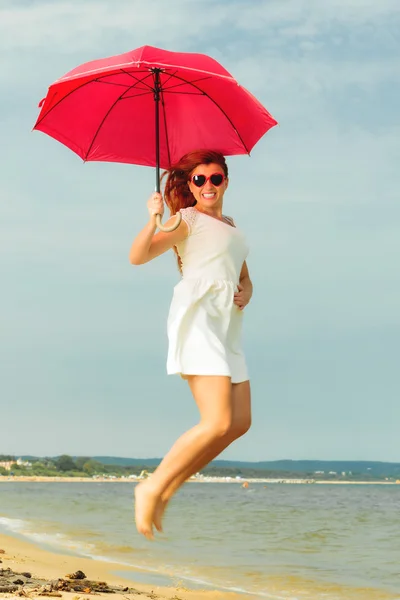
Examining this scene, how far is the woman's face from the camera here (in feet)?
18.8

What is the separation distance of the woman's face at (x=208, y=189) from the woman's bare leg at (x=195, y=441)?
1.15m

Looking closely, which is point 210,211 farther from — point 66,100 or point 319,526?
point 319,526

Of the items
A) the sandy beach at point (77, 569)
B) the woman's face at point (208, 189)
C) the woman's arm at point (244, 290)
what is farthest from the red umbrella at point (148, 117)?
the sandy beach at point (77, 569)

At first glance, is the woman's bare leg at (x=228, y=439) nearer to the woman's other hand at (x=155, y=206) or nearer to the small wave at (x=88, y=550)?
the woman's other hand at (x=155, y=206)

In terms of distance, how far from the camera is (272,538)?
1934cm

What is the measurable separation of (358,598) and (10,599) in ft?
20.1

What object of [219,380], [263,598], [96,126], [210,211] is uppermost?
[96,126]

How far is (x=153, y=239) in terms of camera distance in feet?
17.7

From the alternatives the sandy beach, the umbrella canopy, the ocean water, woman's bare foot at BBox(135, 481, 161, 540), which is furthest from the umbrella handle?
the ocean water

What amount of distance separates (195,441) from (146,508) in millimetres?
498

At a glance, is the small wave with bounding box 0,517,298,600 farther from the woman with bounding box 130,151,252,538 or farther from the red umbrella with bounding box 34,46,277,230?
the red umbrella with bounding box 34,46,277,230

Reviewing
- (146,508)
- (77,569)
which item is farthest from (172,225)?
Answer: (77,569)

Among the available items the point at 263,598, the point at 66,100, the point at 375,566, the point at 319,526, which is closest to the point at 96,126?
the point at 66,100

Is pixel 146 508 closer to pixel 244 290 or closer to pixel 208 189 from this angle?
pixel 244 290
